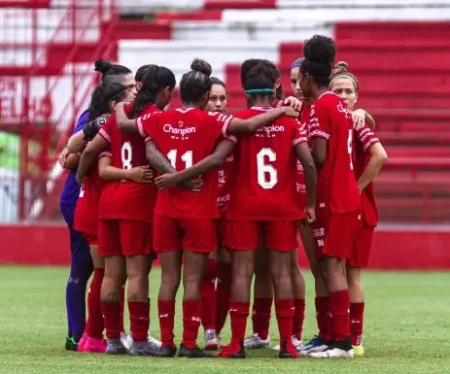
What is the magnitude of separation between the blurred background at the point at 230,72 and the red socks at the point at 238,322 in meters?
8.27

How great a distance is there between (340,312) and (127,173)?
155 cm

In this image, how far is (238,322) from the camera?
7785 millimetres

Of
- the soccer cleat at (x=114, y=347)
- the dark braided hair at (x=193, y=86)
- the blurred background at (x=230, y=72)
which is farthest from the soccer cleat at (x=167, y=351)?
the blurred background at (x=230, y=72)

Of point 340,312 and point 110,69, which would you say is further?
point 110,69

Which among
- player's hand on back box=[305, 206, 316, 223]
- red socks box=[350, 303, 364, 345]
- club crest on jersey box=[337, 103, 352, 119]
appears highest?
club crest on jersey box=[337, 103, 352, 119]

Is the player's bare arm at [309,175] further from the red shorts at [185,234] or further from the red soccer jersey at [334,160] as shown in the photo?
the red shorts at [185,234]

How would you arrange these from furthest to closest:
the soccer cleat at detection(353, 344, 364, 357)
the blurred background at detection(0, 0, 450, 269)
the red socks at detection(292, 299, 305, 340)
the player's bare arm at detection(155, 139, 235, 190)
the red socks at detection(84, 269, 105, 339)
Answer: the blurred background at detection(0, 0, 450, 269) < the red socks at detection(292, 299, 305, 340) < the red socks at detection(84, 269, 105, 339) < the soccer cleat at detection(353, 344, 364, 357) < the player's bare arm at detection(155, 139, 235, 190)

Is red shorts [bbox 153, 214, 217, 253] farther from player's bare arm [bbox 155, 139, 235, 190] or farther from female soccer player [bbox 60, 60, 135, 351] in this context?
female soccer player [bbox 60, 60, 135, 351]

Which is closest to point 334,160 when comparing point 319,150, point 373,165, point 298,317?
point 319,150

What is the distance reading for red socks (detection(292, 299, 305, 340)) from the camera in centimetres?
843

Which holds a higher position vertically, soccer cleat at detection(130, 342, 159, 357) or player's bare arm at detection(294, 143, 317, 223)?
player's bare arm at detection(294, 143, 317, 223)

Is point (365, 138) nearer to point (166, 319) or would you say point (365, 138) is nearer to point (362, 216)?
point (362, 216)

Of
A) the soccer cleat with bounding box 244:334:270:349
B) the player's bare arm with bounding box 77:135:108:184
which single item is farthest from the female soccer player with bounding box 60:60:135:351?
the soccer cleat with bounding box 244:334:270:349

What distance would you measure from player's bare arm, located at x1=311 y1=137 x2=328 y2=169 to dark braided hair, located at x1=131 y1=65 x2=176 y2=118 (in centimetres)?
100
